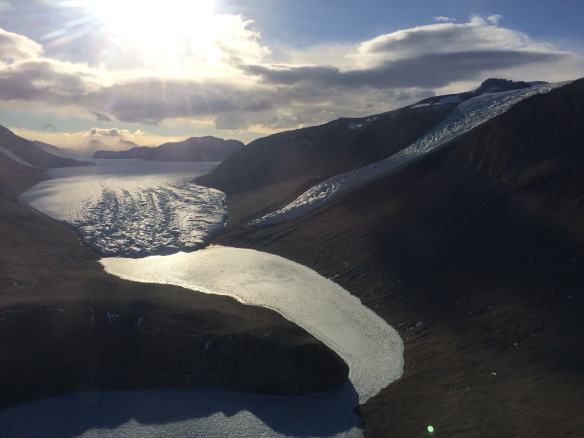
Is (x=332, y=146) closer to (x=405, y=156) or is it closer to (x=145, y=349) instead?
(x=405, y=156)

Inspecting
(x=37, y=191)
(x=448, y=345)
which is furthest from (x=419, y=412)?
(x=37, y=191)

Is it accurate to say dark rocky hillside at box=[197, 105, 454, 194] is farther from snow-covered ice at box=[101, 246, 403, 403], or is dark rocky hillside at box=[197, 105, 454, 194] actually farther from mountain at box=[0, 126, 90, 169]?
mountain at box=[0, 126, 90, 169]

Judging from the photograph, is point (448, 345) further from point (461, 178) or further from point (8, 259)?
point (8, 259)

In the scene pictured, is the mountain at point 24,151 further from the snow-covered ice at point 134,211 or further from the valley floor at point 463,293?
the valley floor at point 463,293

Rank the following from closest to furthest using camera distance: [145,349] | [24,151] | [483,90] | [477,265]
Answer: [145,349] → [477,265] → [483,90] → [24,151]

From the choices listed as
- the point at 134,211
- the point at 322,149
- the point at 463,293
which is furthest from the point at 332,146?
the point at 463,293
